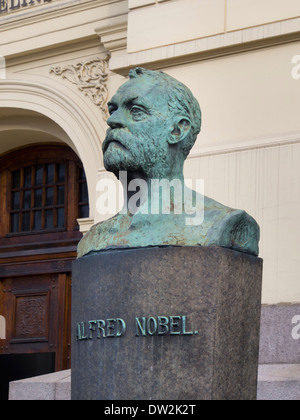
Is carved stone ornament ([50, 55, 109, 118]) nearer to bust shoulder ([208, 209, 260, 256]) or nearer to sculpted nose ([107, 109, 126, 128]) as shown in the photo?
sculpted nose ([107, 109, 126, 128])

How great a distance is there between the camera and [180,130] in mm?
4969

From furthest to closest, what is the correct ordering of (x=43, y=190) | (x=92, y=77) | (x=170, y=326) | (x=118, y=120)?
1. (x=43, y=190)
2. (x=92, y=77)
3. (x=118, y=120)
4. (x=170, y=326)

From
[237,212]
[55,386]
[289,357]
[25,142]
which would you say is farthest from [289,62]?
[25,142]

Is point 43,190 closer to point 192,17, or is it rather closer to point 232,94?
point 192,17

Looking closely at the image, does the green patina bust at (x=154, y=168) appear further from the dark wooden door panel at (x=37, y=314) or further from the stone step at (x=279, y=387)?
the dark wooden door panel at (x=37, y=314)

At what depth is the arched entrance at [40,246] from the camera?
37.4 ft

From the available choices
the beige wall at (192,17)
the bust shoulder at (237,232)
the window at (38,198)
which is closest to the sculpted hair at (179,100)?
the bust shoulder at (237,232)

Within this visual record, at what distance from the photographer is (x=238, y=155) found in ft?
27.4

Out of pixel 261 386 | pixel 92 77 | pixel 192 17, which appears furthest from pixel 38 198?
pixel 261 386

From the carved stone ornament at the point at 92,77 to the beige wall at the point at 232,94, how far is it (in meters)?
0.08

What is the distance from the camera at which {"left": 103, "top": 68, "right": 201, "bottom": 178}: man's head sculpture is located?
4.88 m

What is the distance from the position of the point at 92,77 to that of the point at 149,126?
5582mm

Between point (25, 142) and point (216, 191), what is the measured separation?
4.29 metres

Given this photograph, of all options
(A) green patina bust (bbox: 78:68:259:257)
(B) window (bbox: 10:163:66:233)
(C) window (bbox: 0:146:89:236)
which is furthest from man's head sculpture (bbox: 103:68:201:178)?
(B) window (bbox: 10:163:66:233)
